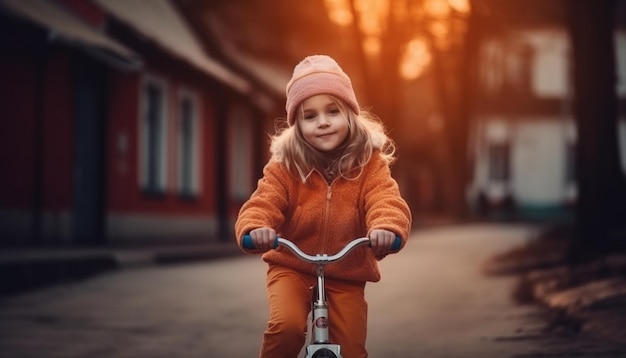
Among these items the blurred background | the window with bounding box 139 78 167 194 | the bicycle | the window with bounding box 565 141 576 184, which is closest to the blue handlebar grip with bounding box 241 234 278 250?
the bicycle

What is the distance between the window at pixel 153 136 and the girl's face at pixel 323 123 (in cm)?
1953

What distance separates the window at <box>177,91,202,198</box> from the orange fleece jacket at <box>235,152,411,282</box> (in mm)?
22636

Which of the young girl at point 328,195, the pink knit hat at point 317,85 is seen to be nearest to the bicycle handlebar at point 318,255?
the young girl at point 328,195

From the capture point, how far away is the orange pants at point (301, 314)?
457 centimetres

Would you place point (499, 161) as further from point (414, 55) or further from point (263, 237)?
point (263, 237)

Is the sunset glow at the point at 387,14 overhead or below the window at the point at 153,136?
overhead

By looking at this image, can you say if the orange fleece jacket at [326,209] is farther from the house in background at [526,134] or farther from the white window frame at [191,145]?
the house in background at [526,134]

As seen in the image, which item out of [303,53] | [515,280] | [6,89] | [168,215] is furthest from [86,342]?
[303,53]

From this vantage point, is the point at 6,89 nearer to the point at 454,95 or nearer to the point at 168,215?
the point at 168,215

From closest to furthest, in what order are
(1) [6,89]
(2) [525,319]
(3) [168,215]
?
(2) [525,319]
(1) [6,89]
(3) [168,215]

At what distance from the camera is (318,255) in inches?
175

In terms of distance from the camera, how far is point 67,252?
15.9 meters

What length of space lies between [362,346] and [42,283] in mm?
9289

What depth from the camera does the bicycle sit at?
14.0 feet
